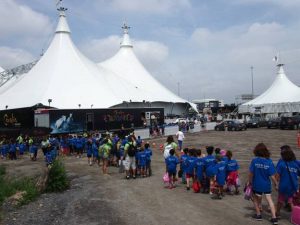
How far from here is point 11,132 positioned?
87.7 feet

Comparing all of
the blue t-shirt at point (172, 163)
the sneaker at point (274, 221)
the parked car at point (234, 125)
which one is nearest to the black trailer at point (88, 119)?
the parked car at point (234, 125)

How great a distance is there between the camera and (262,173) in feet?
24.3

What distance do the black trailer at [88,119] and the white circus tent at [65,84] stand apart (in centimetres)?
731

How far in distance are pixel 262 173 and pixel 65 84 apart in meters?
35.0

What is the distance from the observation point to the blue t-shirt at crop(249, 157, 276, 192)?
740 cm

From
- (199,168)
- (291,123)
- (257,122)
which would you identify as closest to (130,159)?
(199,168)

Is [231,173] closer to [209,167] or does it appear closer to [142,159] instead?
[209,167]

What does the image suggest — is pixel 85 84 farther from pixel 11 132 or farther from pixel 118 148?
pixel 118 148

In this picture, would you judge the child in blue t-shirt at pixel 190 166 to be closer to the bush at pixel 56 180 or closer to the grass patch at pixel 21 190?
the bush at pixel 56 180

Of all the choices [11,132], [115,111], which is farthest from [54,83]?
[11,132]

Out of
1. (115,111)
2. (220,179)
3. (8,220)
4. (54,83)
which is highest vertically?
(54,83)

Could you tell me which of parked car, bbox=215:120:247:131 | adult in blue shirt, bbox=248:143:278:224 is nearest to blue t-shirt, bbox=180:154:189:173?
adult in blue shirt, bbox=248:143:278:224

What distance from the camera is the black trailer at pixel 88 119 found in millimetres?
27938

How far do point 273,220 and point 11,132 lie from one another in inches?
902
